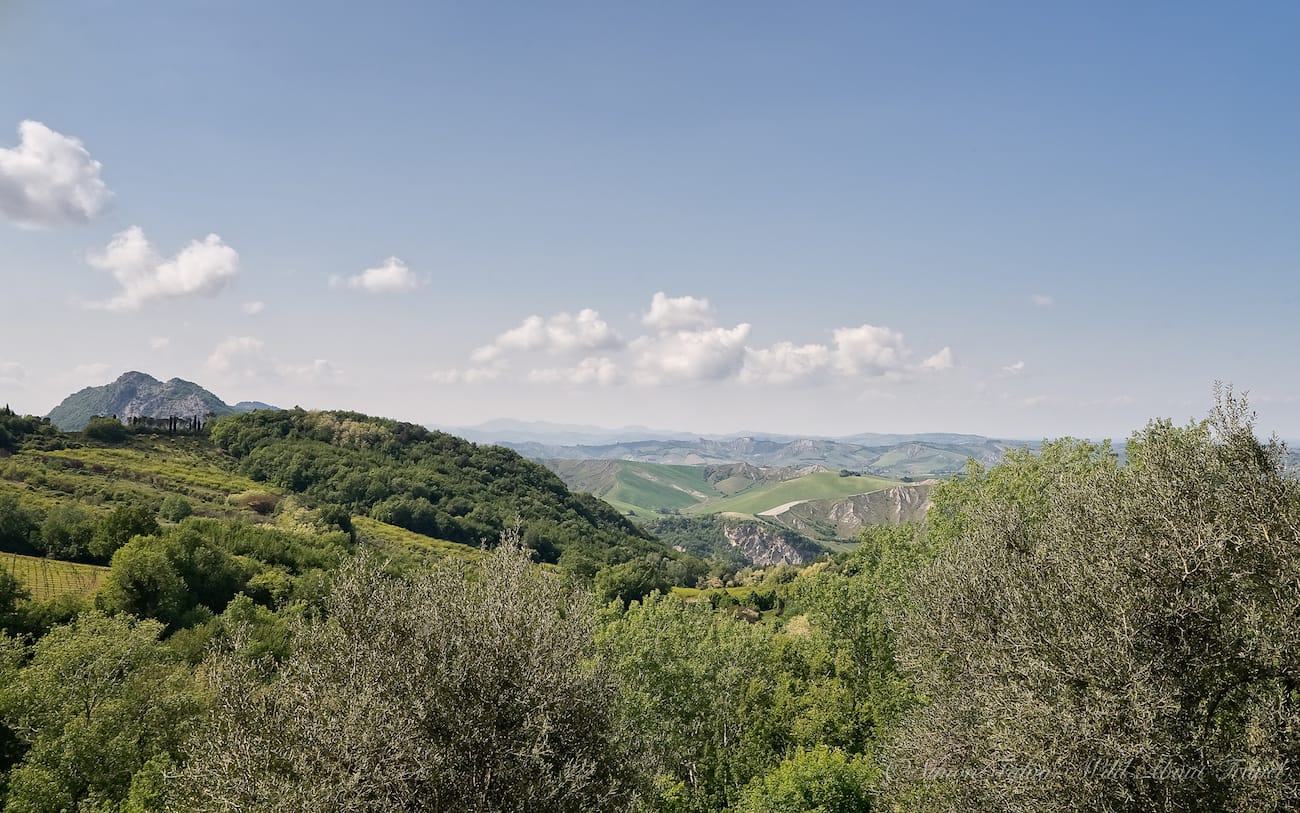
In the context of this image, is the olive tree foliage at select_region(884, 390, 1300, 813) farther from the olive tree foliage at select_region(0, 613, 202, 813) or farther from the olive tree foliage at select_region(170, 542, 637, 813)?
the olive tree foliage at select_region(0, 613, 202, 813)

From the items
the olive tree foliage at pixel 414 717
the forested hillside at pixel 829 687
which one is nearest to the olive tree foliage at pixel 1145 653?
the forested hillside at pixel 829 687

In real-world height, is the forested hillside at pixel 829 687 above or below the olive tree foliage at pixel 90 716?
above

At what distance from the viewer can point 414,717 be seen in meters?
16.4

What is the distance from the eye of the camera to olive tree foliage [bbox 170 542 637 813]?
50.0ft

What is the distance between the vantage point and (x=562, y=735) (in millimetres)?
18641

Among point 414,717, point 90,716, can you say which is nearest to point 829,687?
point 414,717

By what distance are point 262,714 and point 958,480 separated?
129 feet

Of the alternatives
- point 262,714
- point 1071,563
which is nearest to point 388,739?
point 262,714

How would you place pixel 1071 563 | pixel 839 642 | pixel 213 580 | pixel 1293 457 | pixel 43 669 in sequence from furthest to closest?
pixel 213 580 → pixel 839 642 → pixel 43 669 → pixel 1293 457 → pixel 1071 563

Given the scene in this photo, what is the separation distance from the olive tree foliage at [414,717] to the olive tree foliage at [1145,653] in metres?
11.9

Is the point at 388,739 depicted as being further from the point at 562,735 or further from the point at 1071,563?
the point at 1071,563

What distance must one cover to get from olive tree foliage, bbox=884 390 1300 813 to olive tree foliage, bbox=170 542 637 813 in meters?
11.9

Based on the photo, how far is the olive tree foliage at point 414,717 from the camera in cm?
1525

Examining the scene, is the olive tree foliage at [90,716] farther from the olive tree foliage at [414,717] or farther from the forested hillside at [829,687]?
the olive tree foliage at [414,717]
